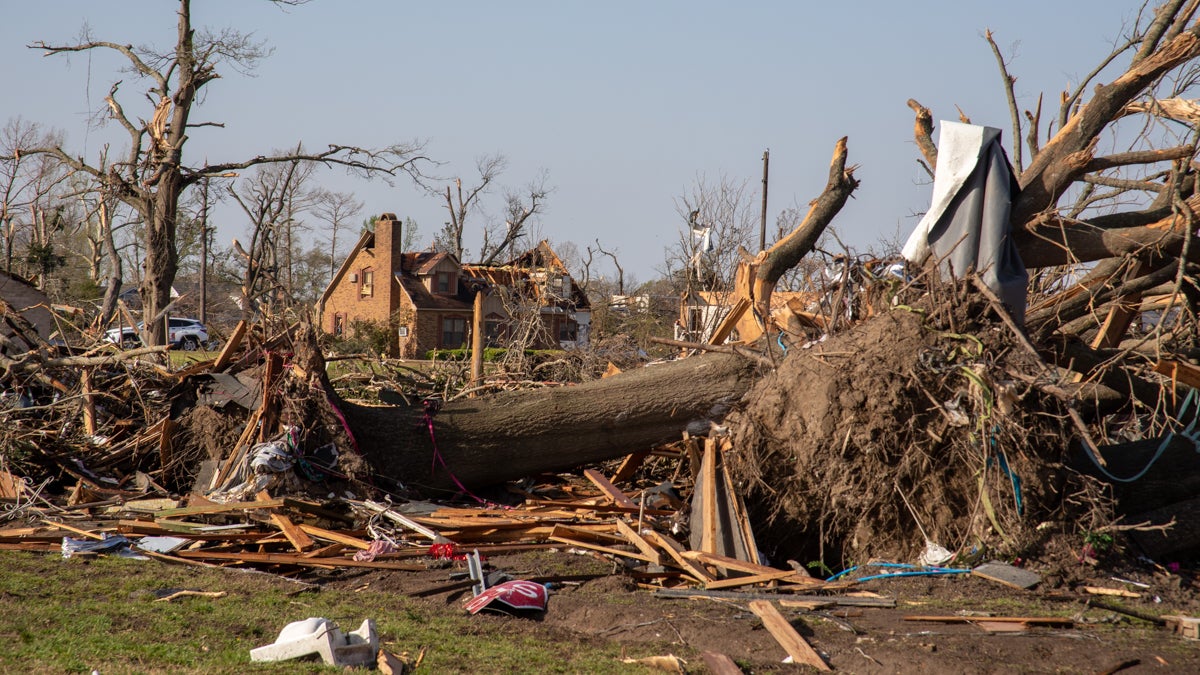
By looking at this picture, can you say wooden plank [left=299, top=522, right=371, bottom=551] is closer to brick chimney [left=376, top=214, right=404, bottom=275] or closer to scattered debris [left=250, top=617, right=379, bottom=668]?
scattered debris [left=250, top=617, right=379, bottom=668]

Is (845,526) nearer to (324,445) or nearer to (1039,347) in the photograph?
(1039,347)

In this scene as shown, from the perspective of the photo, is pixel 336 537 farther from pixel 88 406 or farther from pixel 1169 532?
pixel 1169 532

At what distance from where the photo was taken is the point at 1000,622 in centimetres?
510

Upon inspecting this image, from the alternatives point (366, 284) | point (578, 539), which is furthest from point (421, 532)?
point (366, 284)

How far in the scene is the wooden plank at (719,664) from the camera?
4.32m

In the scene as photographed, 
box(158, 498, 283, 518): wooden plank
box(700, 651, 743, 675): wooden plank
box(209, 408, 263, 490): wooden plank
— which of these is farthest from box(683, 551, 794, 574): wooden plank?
box(209, 408, 263, 490): wooden plank

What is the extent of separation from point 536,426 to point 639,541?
205 cm

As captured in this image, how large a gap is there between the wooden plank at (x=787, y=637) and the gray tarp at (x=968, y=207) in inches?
125

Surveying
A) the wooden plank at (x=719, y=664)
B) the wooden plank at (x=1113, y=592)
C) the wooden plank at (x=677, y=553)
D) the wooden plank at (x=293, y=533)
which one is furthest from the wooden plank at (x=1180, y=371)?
the wooden plank at (x=293, y=533)

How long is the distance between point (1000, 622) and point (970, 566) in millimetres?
1078

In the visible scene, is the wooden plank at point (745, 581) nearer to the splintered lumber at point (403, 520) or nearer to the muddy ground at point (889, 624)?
the muddy ground at point (889, 624)

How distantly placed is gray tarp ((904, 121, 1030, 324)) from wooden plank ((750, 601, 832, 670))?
3.18m

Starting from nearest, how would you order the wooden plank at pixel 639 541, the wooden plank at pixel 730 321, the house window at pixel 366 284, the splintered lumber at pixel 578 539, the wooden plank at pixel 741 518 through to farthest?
the wooden plank at pixel 639 541 → the wooden plank at pixel 741 518 → the splintered lumber at pixel 578 539 → the wooden plank at pixel 730 321 → the house window at pixel 366 284

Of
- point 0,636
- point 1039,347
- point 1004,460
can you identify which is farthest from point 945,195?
point 0,636
